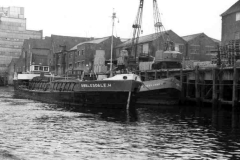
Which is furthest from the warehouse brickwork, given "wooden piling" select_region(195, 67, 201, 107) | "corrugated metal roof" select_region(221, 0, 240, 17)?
"wooden piling" select_region(195, 67, 201, 107)

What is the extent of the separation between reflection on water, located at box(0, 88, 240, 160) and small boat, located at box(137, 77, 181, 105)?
466 inches

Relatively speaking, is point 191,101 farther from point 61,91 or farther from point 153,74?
point 61,91

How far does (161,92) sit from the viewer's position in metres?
40.4

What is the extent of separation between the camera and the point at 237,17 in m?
53.3

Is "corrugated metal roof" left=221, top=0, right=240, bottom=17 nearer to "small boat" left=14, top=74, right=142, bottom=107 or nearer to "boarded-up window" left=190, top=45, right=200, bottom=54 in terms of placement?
"boarded-up window" left=190, top=45, right=200, bottom=54

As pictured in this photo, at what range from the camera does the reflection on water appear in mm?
15356

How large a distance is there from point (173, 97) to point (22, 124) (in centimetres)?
2131

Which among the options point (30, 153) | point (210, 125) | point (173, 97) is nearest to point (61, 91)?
point (173, 97)

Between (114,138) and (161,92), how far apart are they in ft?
73.0

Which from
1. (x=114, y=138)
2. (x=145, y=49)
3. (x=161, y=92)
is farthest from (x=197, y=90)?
(x=145, y=49)

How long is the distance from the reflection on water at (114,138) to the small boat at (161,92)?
38.9 ft

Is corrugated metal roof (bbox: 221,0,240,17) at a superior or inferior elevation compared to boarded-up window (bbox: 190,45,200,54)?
superior

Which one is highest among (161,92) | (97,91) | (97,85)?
(97,85)

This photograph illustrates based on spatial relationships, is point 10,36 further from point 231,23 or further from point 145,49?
point 231,23
